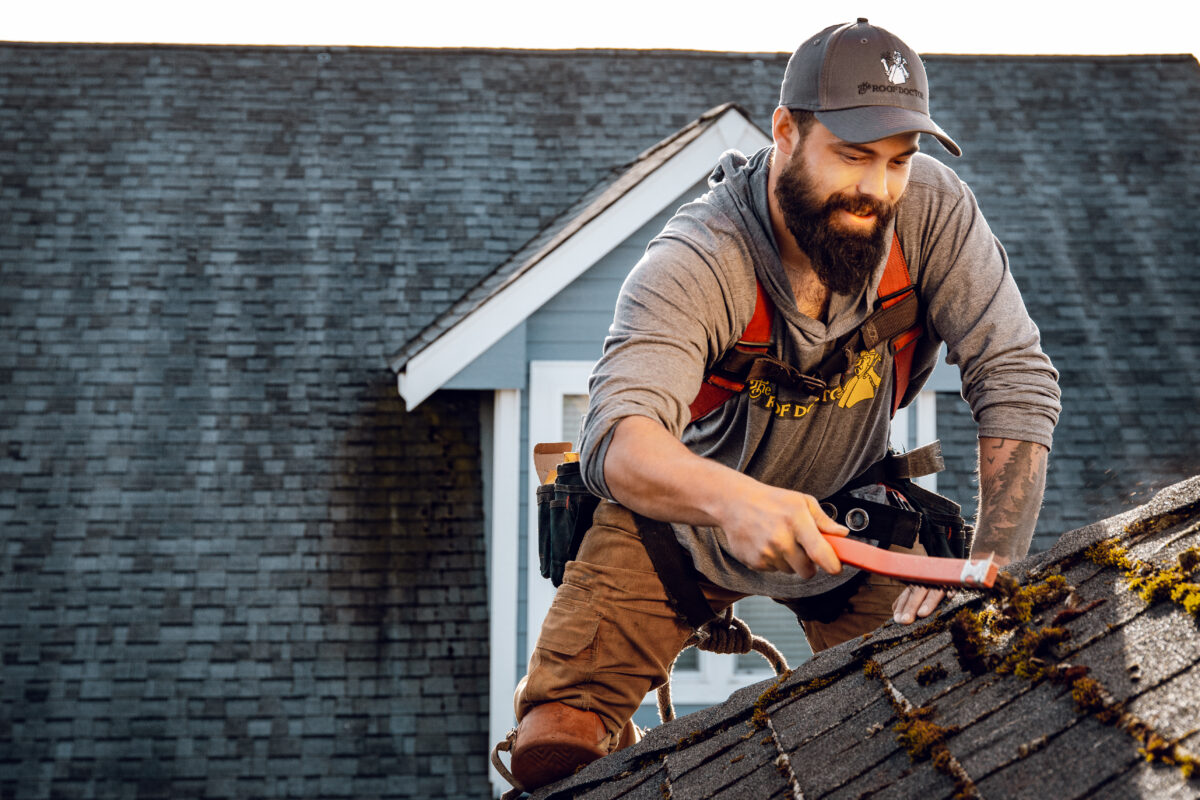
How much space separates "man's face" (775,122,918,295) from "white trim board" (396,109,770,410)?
5.23 meters

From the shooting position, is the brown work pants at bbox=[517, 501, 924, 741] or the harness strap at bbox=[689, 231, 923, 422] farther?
the brown work pants at bbox=[517, 501, 924, 741]

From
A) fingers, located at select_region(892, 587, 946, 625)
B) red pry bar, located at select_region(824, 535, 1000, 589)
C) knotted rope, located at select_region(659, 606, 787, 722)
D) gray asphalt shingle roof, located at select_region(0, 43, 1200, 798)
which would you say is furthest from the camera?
gray asphalt shingle roof, located at select_region(0, 43, 1200, 798)

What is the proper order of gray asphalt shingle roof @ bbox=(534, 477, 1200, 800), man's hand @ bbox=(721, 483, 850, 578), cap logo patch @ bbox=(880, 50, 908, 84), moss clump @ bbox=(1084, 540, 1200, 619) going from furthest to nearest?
cap logo patch @ bbox=(880, 50, 908, 84) → man's hand @ bbox=(721, 483, 850, 578) → moss clump @ bbox=(1084, 540, 1200, 619) → gray asphalt shingle roof @ bbox=(534, 477, 1200, 800)

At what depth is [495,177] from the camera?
1080 cm

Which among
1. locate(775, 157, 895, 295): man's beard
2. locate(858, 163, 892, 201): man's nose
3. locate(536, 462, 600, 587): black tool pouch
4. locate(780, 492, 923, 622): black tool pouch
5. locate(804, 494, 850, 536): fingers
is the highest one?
locate(858, 163, 892, 201): man's nose

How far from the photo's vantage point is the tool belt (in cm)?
338

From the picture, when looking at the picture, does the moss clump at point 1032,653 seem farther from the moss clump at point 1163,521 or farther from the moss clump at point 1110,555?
the moss clump at point 1163,521

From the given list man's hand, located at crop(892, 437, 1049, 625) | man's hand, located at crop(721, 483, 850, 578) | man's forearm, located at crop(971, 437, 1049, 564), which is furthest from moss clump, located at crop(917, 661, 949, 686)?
man's forearm, located at crop(971, 437, 1049, 564)

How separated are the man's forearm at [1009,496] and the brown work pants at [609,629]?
1.21 ft

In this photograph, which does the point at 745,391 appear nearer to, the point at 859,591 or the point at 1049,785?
the point at 859,591

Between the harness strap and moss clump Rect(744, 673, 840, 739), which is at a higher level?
the harness strap

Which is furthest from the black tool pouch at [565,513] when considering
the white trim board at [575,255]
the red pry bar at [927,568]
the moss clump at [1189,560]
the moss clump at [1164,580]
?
the white trim board at [575,255]

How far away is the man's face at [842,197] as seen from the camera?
2.96 metres

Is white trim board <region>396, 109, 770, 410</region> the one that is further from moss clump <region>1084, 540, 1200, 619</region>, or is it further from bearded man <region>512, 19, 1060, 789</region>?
moss clump <region>1084, 540, 1200, 619</region>
